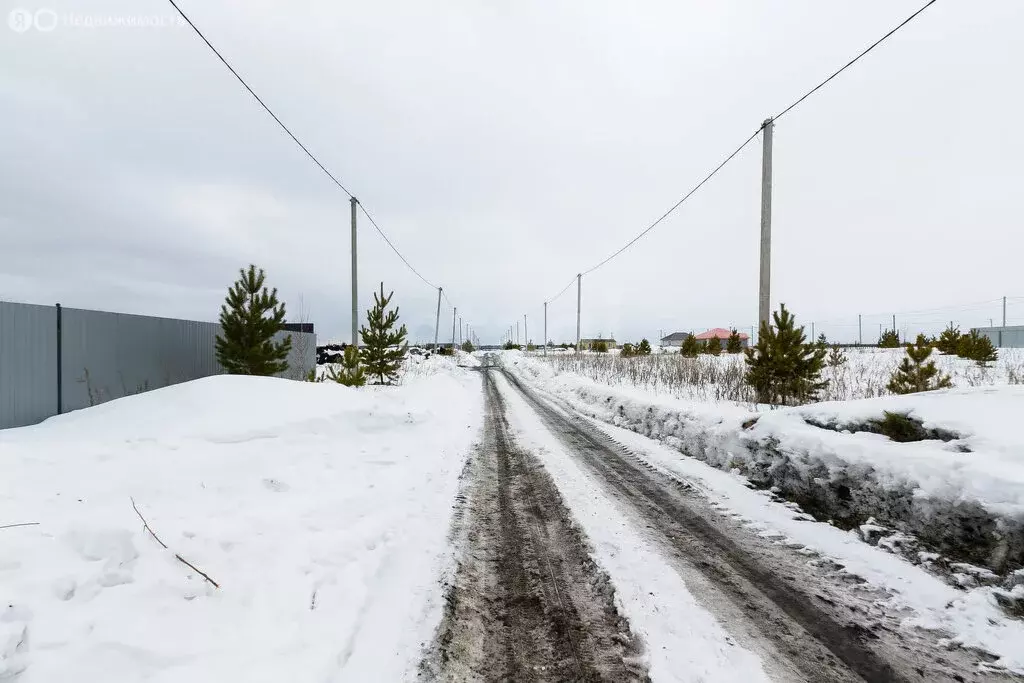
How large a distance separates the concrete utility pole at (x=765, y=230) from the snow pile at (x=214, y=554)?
800 centimetres

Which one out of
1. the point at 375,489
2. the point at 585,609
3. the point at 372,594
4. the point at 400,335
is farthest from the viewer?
the point at 400,335

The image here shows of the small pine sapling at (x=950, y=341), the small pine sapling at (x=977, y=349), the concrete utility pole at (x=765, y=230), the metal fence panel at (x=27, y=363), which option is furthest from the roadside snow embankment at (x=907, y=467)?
the small pine sapling at (x=950, y=341)

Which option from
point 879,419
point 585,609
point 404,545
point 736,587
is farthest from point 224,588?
point 879,419

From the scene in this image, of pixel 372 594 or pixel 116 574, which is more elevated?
pixel 116 574

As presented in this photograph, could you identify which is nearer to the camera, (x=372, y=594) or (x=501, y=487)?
(x=372, y=594)

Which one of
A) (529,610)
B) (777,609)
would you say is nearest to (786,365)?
(777,609)

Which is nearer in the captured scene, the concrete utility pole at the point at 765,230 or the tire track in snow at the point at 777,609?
the tire track in snow at the point at 777,609

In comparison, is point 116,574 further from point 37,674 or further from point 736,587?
point 736,587

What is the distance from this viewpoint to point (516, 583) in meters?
3.01

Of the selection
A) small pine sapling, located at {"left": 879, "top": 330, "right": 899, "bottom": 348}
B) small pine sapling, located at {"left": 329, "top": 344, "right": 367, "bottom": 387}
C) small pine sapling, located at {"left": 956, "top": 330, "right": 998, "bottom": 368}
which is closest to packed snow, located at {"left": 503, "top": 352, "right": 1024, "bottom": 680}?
small pine sapling, located at {"left": 329, "top": 344, "right": 367, "bottom": 387}

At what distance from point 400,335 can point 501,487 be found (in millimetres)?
13606

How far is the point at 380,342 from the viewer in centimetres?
1747

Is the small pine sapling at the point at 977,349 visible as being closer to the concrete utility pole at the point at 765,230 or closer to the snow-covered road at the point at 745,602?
the concrete utility pole at the point at 765,230

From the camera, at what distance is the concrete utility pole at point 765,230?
9586 millimetres
